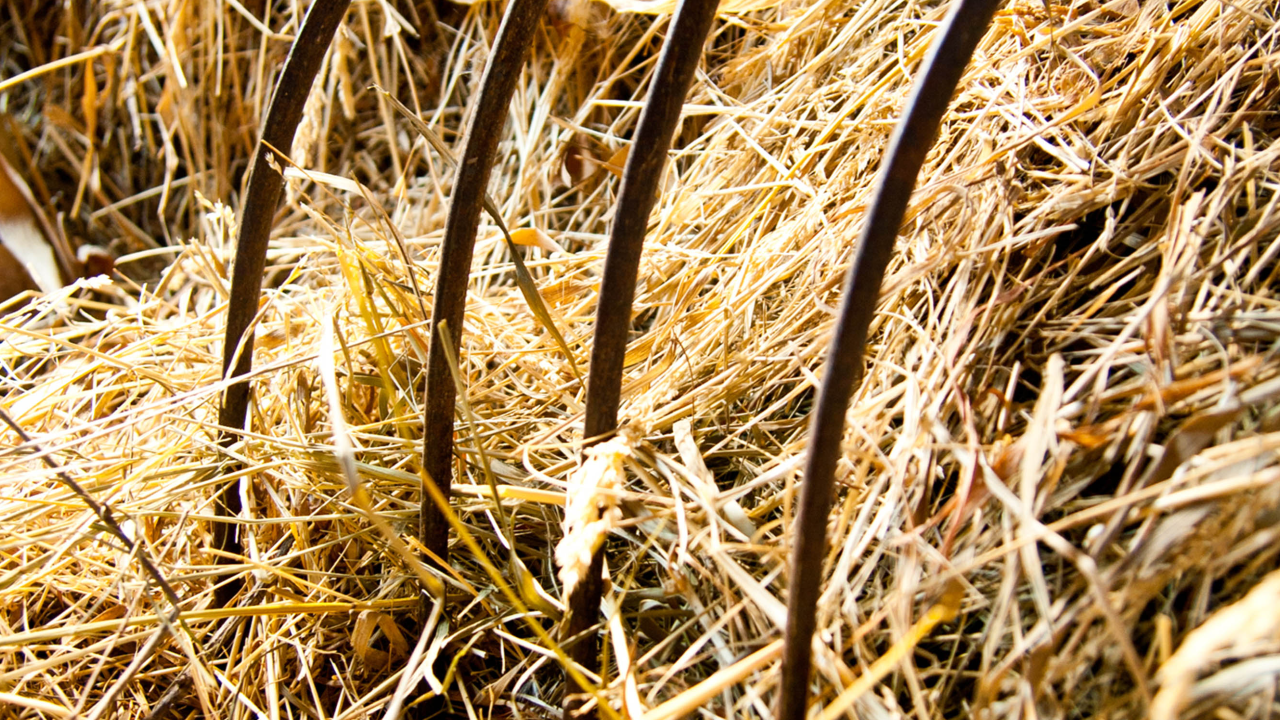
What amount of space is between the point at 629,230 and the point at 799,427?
30 cm

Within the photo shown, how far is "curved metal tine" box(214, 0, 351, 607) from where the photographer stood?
0.70 m

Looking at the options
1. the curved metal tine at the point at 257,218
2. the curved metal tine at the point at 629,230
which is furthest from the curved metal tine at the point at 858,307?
the curved metal tine at the point at 257,218

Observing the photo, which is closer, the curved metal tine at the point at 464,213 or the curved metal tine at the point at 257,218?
the curved metal tine at the point at 464,213

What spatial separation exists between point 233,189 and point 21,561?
90 cm

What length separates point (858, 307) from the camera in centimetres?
45

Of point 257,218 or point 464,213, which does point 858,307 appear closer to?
point 464,213

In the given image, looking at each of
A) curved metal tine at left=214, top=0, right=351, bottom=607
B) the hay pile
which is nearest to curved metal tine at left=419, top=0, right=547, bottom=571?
the hay pile

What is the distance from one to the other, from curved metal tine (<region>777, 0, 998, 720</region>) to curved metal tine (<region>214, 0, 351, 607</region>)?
1.72 feet

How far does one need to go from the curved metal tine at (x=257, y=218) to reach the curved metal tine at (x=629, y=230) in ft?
1.14

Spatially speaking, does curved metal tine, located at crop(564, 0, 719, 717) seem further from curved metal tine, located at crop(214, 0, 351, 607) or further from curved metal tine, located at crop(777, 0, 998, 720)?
curved metal tine, located at crop(214, 0, 351, 607)

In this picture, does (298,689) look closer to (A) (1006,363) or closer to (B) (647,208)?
(B) (647,208)

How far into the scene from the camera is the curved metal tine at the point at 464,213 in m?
0.60

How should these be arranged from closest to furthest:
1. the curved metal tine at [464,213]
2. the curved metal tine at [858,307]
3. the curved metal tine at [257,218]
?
1. the curved metal tine at [858,307]
2. the curved metal tine at [464,213]
3. the curved metal tine at [257,218]

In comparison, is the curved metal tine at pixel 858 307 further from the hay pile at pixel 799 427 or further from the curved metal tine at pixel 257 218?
the curved metal tine at pixel 257 218
